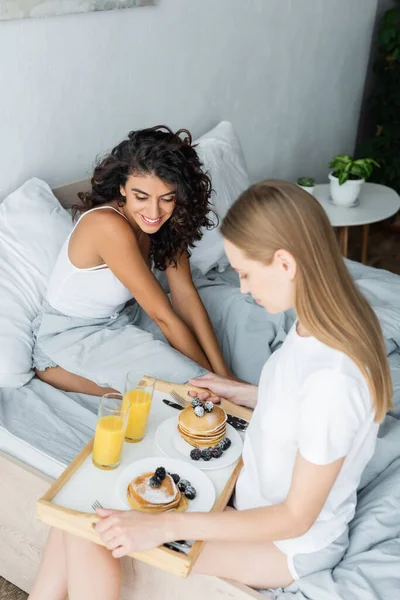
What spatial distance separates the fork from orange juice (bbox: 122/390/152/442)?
0.13 metres

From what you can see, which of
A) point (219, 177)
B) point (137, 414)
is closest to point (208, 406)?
point (137, 414)

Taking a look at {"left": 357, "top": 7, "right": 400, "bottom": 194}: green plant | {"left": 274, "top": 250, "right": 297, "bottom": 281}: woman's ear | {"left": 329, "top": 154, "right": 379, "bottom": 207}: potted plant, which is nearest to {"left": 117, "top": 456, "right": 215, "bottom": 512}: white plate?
{"left": 274, "top": 250, "right": 297, "bottom": 281}: woman's ear

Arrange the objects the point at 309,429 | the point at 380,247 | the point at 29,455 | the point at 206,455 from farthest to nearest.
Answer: the point at 380,247
the point at 29,455
the point at 206,455
the point at 309,429

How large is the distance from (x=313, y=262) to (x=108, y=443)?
497 mm

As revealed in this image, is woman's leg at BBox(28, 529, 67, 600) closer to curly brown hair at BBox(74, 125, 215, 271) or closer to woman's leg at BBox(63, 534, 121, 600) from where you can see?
woman's leg at BBox(63, 534, 121, 600)

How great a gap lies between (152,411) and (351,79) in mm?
2902

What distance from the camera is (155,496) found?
1145mm

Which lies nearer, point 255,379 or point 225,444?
point 225,444

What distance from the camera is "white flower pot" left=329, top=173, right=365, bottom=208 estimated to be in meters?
2.95

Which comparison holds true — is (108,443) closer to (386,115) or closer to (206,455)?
(206,455)

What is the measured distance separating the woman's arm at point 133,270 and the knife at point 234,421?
0.39m

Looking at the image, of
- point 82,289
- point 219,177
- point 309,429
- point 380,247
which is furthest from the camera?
point 380,247

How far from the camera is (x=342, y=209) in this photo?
9.81 ft

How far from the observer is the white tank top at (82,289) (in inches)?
70.4
